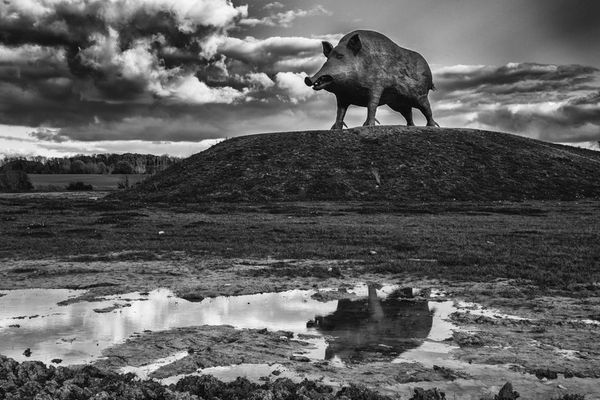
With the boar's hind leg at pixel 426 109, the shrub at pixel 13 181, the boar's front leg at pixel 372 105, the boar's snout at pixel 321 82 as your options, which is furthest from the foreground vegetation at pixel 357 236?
the shrub at pixel 13 181

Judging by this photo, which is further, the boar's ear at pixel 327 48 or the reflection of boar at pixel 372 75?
the boar's ear at pixel 327 48

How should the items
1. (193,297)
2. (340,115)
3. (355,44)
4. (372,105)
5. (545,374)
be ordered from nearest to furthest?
(545,374) → (193,297) → (355,44) → (372,105) → (340,115)

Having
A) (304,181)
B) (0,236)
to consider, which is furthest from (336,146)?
(0,236)

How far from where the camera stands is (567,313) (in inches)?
373

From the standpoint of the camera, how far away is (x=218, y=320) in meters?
9.13

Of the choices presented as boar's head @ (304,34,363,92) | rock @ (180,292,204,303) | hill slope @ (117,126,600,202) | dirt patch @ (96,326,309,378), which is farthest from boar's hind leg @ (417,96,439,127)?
dirt patch @ (96,326,309,378)

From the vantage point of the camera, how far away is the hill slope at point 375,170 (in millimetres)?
38688

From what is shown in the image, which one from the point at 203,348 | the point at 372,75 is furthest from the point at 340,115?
the point at 203,348

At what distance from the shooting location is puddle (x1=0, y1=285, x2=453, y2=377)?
24.7ft

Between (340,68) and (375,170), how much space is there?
8288 millimetres

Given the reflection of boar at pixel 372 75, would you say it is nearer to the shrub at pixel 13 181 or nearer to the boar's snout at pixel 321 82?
the boar's snout at pixel 321 82

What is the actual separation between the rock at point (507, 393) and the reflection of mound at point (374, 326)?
169cm

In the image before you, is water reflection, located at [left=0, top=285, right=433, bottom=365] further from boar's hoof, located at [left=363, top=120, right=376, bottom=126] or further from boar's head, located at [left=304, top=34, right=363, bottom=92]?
boar's hoof, located at [left=363, top=120, right=376, bottom=126]

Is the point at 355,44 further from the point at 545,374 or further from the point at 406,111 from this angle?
the point at 545,374
